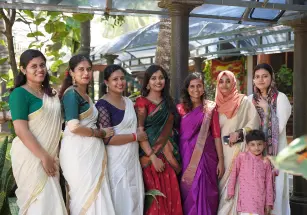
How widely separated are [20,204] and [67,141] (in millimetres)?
555

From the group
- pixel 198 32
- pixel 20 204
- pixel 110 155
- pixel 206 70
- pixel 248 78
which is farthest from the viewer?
pixel 206 70

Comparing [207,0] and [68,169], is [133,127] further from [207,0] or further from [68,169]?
[207,0]

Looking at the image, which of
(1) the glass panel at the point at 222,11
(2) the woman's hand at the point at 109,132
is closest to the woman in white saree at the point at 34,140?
(2) the woman's hand at the point at 109,132

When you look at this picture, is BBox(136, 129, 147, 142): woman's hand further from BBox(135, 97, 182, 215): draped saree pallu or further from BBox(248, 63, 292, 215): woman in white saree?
BBox(248, 63, 292, 215): woman in white saree

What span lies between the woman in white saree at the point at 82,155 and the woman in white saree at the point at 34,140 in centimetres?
14

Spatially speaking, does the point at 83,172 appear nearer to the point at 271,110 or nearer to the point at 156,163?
the point at 156,163

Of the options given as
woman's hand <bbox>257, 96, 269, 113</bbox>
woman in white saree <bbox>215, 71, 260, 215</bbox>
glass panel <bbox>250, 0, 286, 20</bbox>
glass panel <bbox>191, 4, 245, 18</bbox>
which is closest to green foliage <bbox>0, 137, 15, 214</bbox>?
woman in white saree <bbox>215, 71, 260, 215</bbox>

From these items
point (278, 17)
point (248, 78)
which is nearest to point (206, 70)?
point (248, 78)

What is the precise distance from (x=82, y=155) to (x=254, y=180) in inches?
57.7

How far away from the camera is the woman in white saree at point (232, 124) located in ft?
13.5

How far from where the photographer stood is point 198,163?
409cm

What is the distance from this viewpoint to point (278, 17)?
208 inches

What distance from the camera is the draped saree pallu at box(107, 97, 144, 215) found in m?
3.82

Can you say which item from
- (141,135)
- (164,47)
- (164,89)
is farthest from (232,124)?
(164,47)
